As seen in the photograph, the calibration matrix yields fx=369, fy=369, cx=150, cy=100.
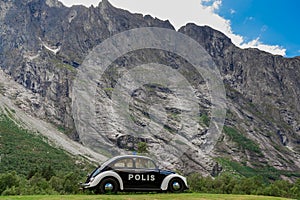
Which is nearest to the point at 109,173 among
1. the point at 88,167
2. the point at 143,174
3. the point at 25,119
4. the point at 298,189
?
the point at 143,174

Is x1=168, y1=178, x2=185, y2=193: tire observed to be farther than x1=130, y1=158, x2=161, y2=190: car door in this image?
Yes

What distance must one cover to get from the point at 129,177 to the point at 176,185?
2.74 meters

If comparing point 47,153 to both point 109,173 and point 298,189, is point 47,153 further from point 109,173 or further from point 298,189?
point 109,173

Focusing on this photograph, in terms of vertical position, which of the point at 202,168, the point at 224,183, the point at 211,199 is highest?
the point at 211,199

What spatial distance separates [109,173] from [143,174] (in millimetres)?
1715

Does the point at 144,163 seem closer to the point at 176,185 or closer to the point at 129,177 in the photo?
the point at 129,177

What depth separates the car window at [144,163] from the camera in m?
18.8

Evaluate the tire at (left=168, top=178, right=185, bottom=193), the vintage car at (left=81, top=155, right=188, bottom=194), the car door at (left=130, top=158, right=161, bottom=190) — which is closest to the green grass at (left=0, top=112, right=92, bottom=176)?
the tire at (left=168, top=178, right=185, bottom=193)

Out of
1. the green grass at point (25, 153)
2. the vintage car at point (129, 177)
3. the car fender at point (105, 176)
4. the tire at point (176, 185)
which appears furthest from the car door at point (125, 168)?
the green grass at point (25, 153)

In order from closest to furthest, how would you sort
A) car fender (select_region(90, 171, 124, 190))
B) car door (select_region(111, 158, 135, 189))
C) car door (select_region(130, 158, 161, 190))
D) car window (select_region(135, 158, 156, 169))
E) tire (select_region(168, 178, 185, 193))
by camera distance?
car fender (select_region(90, 171, 124, 190)) → car door (select_region(111, 158, 135, 189)) → car door (select_region(130, 158, 161, 190)) → car window (select_region(135, 158, 156, 169)) → tire (select_region(168, 178, 185, 193))

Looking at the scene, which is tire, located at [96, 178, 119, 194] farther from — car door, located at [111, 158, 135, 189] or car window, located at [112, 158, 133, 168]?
car window, located at [112, 158, 133, 168]

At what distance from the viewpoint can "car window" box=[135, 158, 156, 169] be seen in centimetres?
1877

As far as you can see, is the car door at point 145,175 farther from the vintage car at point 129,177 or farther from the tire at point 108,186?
the tire at point 108,186

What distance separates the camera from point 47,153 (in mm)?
154375
